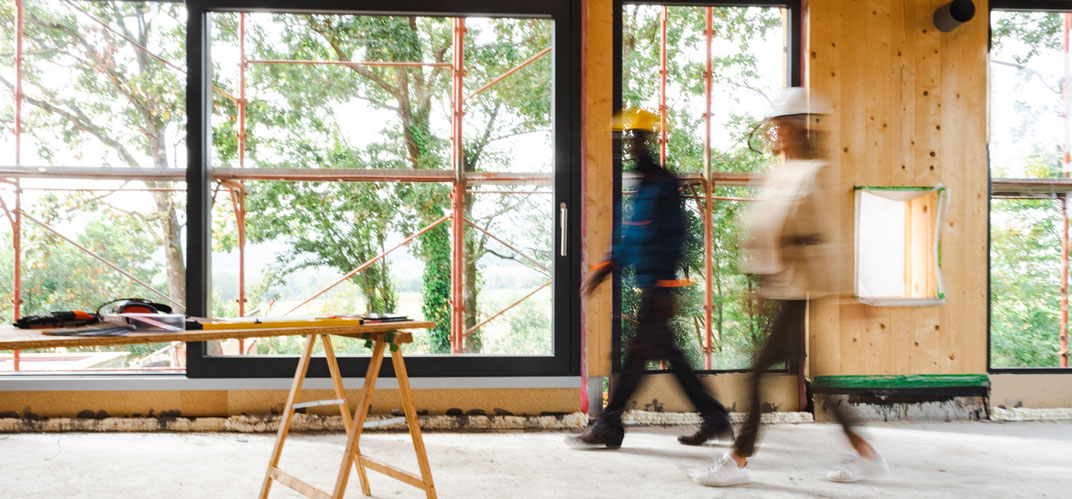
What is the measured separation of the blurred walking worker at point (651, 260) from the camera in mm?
2338

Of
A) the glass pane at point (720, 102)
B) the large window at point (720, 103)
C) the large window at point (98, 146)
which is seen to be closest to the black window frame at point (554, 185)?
the large window at point (720, 103)

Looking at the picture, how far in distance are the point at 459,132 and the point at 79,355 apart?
5185 mm

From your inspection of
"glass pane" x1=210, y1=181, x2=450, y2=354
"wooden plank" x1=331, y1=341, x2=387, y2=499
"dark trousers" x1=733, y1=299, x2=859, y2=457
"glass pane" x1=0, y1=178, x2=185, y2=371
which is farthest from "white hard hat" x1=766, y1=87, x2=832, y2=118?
"glass pane" x1=0, y1=178, x2=185, y2=371

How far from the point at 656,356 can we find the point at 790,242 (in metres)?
0.69

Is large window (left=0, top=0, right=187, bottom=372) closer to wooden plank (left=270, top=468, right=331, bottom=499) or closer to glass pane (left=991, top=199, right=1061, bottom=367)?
wooden plank (left=270, top=468, right=331, bottom=499)

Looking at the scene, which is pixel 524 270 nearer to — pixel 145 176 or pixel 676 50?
pixel 676 50

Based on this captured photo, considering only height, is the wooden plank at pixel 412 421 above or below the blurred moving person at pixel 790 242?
below

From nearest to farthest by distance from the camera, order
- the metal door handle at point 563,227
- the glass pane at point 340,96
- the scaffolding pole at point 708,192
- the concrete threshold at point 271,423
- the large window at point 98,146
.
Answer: the concrete threshold at point 271,423
the metal door handle at point 563,227
the scaffolding pole at point 708,192
the glass pane at point 340,96
the large window at point 98,146

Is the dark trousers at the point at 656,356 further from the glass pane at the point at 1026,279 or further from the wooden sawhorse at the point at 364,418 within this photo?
the glass pane at the point at 1026,279

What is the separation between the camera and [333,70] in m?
5.92

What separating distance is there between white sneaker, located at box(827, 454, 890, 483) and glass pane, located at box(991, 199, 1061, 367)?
4676mm

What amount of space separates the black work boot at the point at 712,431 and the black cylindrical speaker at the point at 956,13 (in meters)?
2.26

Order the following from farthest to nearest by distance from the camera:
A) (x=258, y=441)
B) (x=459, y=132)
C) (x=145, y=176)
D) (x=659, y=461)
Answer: (x=459, y=132), (x=145, y=176), (x=258, y=441), (x=659, y=461)

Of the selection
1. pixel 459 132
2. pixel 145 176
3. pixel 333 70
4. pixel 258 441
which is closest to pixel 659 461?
pixel 258 441
